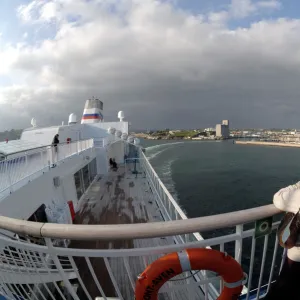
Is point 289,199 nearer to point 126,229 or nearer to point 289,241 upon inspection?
point 289,241

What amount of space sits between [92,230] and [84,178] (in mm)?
10614

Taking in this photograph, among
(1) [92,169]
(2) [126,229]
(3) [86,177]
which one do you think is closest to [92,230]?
(2) [126,229]

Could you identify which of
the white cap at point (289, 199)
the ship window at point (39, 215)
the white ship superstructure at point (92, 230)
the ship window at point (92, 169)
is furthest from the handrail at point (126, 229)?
the ship window at point (92, 169)

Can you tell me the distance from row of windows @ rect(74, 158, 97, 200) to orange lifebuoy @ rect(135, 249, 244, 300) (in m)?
8.89

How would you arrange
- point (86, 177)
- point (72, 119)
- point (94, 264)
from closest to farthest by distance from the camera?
point (94, 264) < point (86, 177) < point (72, 119)

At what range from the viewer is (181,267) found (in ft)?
4.99

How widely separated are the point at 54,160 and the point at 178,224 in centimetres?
657

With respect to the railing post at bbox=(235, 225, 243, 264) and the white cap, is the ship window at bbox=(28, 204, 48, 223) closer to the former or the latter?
the railing post at bbox=(235, 225, 243, 264)

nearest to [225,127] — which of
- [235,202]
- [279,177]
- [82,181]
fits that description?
[279,177]

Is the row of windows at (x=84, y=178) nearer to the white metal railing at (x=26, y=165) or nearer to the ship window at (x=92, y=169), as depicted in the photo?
the ship window at (x=92, y=169)

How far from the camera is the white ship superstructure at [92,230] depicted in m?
1.51

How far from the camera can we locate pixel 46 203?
6.31 metres

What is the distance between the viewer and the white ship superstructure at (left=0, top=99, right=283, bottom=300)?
1.51m

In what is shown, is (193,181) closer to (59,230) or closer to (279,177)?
(279,177)
